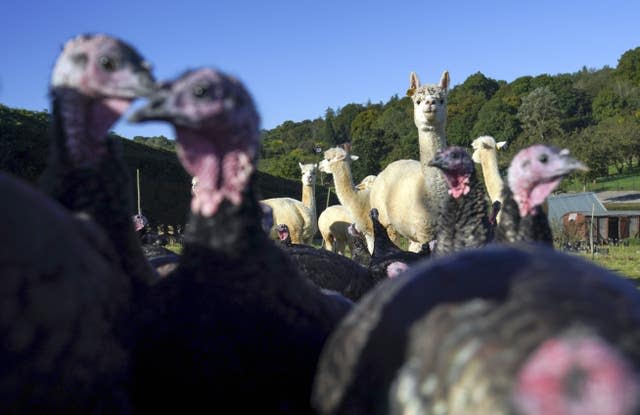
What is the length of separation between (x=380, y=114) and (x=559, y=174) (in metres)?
61.0

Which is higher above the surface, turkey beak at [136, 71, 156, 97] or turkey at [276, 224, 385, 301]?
turkey beak at [136, 71, 156, 97]

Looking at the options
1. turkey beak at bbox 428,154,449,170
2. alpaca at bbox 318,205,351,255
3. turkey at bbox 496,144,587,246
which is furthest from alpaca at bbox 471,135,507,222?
turkey at bbox 496,144,587,246

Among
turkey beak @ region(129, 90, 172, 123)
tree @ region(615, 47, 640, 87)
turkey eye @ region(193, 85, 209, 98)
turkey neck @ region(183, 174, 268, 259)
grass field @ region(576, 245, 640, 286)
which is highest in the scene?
tree @ region(615, 47, 640, 87)

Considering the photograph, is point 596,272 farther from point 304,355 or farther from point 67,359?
point 67,359

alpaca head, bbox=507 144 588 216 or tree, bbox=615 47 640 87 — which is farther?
tree, bbox=615 47 640 87

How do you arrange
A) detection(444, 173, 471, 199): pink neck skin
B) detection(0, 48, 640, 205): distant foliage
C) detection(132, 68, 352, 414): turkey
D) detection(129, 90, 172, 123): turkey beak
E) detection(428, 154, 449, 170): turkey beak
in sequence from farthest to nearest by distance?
detection(0, 48, 640, 205): distant foliage → detection(428, 154, 449, 170): turkey beak → detection(444, 173, 471, 199): pink neck skin → detection(129, 90, 172, 123): turkey beak → detection(132, 68, 352, 414): turkey

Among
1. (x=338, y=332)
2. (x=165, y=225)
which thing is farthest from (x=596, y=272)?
(x=165, y=225)

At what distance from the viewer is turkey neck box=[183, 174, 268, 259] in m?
2.04

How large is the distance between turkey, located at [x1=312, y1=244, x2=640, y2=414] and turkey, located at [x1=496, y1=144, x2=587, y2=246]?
2.35 meters

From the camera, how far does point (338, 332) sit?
70.1 inches

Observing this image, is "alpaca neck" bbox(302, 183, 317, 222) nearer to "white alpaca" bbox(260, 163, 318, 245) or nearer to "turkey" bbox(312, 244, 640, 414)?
"white alpaca" bbox(260, 163, 318, 245)

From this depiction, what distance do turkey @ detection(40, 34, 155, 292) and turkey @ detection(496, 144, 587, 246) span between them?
245cm

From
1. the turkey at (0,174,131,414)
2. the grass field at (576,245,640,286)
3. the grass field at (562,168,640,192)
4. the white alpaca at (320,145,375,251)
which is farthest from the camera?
the grass field at (562,168,640,192)

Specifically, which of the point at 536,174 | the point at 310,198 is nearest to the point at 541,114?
the point at 310,198
